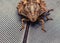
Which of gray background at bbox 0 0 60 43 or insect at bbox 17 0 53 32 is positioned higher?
insect at bbox 17 0 53 32

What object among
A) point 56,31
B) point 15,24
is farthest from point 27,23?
point 56,31

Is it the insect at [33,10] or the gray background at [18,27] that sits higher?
the insect at [33,10]

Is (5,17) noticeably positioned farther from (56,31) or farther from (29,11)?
(56,31)

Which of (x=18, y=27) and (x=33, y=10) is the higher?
(x=33, y=10)
